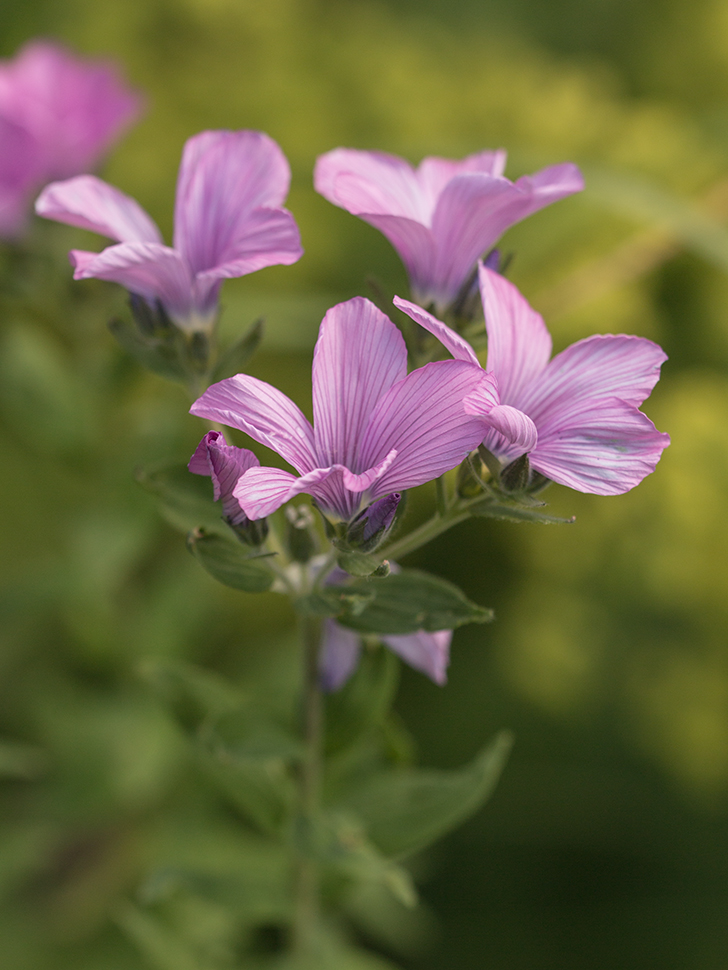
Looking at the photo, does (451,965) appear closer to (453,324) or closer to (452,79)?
(453,324)

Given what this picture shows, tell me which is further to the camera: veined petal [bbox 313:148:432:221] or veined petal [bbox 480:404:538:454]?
veined petal [bbox 313:148:432:221]

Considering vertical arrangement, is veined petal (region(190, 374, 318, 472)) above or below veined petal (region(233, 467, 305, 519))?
above

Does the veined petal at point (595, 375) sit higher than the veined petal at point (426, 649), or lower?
higher

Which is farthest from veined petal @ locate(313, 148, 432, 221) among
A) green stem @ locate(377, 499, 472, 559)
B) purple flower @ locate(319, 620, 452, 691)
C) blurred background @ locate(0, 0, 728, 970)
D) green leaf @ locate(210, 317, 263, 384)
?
blurred background @ locate(0, 0, 728, 970)

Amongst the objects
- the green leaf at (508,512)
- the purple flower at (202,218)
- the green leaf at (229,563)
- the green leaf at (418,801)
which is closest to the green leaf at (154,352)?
the purple flower at (202,218)

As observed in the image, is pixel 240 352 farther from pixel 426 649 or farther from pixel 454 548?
pixel 454 548

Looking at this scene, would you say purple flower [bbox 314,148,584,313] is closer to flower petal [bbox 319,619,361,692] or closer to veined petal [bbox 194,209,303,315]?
veined petal [bbox 194,209,303,315]

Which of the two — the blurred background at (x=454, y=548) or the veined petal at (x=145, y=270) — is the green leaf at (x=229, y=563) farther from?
the blurred background at (x=454, y=548)

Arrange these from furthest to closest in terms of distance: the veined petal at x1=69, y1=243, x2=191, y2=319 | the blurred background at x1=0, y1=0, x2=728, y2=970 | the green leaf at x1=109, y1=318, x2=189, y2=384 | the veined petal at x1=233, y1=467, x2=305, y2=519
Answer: the blurred background at x1=0, y1=0, x2=728, y2=970 < the green leaf at x1=109, y1=318, x2=189, y2=384 < the veined petal at x1=69, y1=243, x2=191, y2=319 < the veined petal at x1=233, y1=467, x2=305, y2=519
